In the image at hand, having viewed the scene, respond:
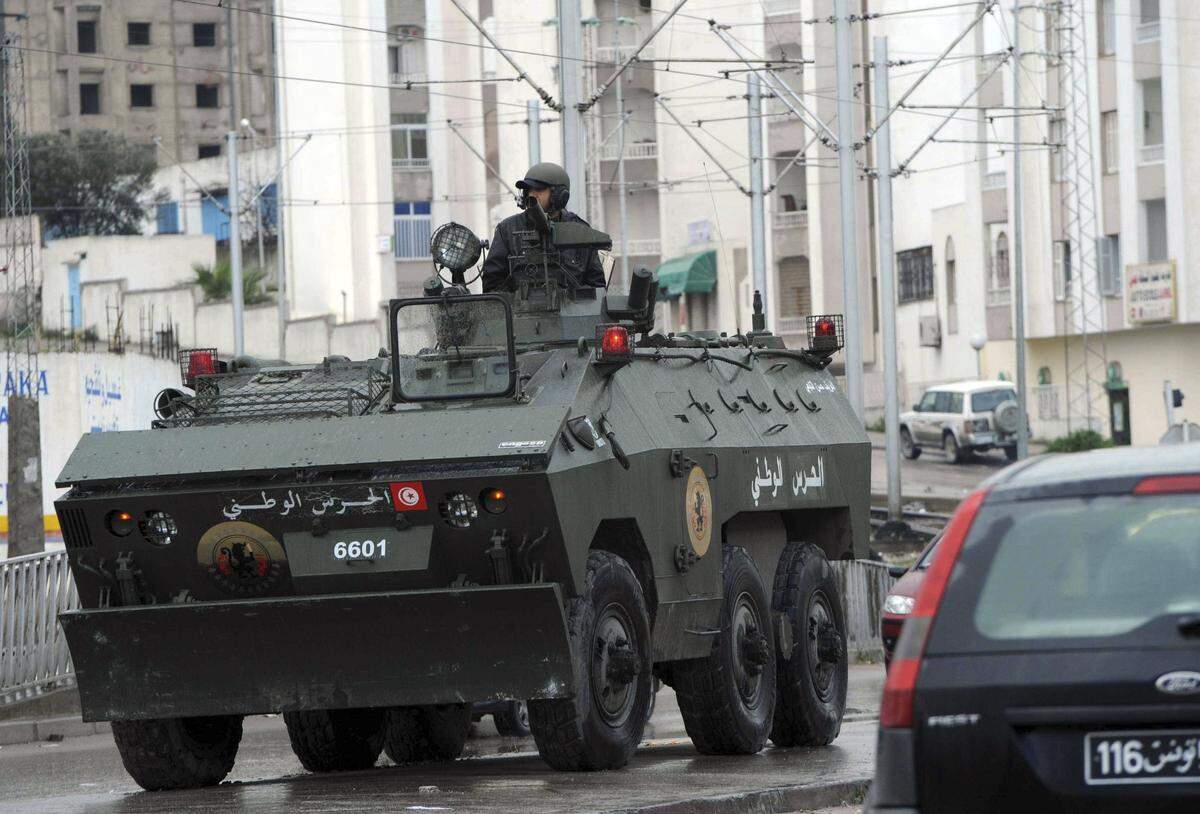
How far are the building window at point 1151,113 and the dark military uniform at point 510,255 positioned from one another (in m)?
42.6

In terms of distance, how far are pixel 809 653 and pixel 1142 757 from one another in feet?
24.8

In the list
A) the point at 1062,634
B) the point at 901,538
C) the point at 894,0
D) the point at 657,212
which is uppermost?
the point at 894,0

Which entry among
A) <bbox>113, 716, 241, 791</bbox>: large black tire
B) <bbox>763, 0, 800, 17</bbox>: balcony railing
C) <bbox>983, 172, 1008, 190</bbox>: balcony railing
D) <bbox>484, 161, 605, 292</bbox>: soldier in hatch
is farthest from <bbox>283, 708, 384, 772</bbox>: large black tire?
<bbox>763, 0, 800, 17</bbox>: balcony railing

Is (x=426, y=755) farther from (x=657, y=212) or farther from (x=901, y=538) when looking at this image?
(x=657, y=212)

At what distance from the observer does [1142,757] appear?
551 centimetres

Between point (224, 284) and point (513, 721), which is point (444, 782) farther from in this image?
point (224, 284)

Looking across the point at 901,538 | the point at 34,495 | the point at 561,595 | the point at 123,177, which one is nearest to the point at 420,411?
the point at 561,595

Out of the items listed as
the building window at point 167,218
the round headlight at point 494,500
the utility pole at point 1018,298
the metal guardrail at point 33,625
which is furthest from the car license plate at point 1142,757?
the building window at point 167,218

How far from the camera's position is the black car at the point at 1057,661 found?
216 inches

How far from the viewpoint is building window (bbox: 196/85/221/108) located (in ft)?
307

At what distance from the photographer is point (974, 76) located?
6091cm

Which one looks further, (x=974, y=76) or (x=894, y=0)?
(x=894, y=0)

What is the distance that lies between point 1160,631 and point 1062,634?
0.72 feet

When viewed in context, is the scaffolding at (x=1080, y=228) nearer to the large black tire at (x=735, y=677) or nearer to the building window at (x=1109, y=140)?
the building window at (x=1109, y=140)
